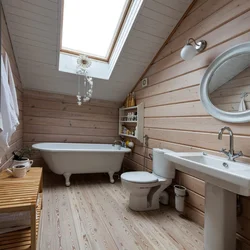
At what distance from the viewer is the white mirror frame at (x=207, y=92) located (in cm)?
153

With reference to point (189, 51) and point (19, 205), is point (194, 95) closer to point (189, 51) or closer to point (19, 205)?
point (189, 51)

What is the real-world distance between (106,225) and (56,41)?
2402 millimetres

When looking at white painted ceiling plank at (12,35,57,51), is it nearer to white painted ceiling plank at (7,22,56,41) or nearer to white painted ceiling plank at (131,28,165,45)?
white painted ceiling plank at (7,22,56,41)

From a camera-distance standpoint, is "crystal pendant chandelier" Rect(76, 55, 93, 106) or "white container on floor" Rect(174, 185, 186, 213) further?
"crystal pendant chandelier" Rect(76, 55, 93, 106)

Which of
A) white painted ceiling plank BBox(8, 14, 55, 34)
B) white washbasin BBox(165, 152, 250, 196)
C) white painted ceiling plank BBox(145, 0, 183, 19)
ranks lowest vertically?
white washbasin BBox(165, 152, 250, 196)

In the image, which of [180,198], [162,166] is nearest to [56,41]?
[162,166]

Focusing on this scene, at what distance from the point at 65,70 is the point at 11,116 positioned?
183cm

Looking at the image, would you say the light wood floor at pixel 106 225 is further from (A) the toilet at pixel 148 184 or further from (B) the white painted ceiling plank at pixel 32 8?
(B) the white painted ceiling plank at pixel 32 8

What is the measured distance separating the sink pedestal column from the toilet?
744 mm

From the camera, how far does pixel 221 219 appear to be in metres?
1.38

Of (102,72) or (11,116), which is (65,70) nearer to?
(102,72)

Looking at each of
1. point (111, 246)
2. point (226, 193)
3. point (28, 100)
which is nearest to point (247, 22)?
point (226, 193)

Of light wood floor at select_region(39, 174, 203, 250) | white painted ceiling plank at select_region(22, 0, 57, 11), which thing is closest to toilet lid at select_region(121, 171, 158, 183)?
light wood floor at select_region(39, 174, 203, 250)

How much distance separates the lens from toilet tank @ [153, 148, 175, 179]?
2.23 meters
